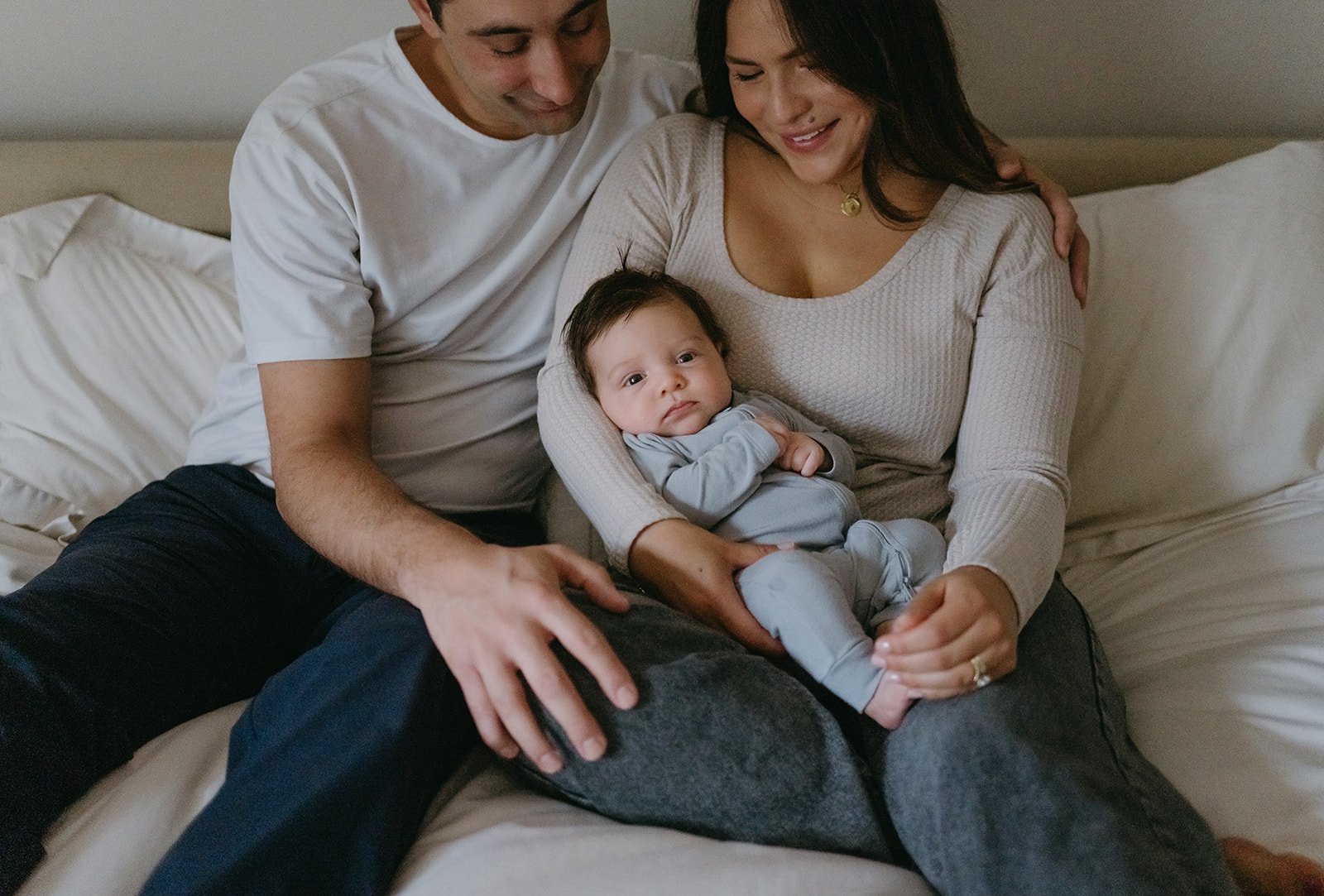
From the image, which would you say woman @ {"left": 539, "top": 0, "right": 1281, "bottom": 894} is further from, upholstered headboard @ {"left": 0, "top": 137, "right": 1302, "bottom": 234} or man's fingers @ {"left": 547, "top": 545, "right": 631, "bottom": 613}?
upholstered headboard @ {"left": 0, "top": 137, "right": 1302, "bottom": 234}

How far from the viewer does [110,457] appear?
1.57 meters

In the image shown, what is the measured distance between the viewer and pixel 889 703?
1.00 meters

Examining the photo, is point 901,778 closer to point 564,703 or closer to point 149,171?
point 564,703

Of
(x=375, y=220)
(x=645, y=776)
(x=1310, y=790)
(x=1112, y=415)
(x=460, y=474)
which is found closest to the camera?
(x=645, y=776)

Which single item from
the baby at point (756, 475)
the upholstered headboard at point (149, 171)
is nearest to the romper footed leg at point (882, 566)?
the baby at point (756, 475)

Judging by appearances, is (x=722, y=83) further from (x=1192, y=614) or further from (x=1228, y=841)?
(x=1228, y=841)

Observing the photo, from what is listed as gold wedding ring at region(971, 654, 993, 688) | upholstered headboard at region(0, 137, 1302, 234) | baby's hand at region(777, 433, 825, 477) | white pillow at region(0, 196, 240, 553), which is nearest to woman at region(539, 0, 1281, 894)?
gold wedding ring at region(971, 654, 993, 688)

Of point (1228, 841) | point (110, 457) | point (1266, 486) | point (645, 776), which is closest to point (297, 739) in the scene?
point (645, 776)

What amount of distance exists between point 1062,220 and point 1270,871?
0.81 metres

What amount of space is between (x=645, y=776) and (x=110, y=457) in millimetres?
1043

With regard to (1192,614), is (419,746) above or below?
above

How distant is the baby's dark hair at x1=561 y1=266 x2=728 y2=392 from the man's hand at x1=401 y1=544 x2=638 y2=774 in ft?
1.04

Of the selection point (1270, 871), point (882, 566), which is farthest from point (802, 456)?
point (1270, 871)

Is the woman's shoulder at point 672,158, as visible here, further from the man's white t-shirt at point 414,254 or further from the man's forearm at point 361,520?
the man's forearm at point 361,520
